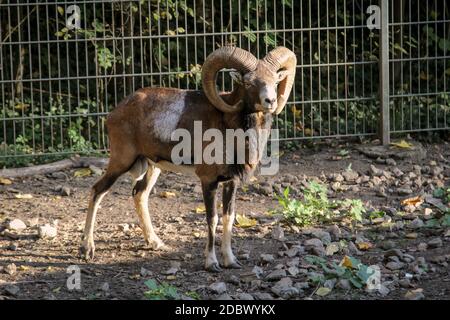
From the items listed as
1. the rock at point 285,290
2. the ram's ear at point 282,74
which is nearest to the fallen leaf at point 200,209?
the ram's ear at point 282,74

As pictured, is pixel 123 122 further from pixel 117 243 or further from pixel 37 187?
pixel 37 187

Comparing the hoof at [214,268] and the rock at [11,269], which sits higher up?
the rock at [11,269]

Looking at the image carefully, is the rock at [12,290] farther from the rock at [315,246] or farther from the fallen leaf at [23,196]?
the fallen leaf at [23,196]

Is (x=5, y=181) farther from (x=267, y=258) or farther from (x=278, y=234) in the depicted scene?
(x=267, y=258)

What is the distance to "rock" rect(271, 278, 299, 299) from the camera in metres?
8.34

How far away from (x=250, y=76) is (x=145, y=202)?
1724 millimetres

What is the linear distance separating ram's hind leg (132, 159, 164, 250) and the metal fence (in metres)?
→ 3.37

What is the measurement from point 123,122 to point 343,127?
537 cm

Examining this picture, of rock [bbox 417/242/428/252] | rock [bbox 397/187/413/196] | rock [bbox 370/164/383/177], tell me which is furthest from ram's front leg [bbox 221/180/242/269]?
rock [bbox 370/164/383/177]

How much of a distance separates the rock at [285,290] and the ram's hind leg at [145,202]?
1.75 m

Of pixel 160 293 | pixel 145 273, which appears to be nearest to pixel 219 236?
pixel 145 273

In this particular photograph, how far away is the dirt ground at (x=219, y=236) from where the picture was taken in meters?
8.59

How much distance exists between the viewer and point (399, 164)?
13383 millimetres
